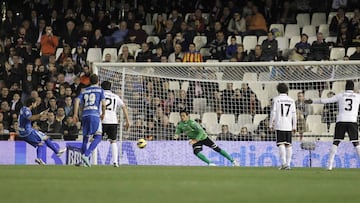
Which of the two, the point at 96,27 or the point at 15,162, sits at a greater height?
the point at 96,27

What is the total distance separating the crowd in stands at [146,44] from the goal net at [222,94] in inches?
1.4

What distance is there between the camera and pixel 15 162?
72.5ft

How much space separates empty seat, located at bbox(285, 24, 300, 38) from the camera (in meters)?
25.1

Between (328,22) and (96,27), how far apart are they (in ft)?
21.9

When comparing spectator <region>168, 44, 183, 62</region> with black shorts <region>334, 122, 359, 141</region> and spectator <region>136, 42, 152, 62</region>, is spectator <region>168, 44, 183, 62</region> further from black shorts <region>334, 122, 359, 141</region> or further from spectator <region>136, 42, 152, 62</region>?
black shorts <region>334, 122, 359, 141</region>

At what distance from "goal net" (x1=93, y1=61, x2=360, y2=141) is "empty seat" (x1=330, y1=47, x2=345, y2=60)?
1908 millimetres

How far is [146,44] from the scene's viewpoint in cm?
2450

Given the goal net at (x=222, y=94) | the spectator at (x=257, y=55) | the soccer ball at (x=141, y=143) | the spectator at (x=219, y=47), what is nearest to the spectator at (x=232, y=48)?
the spectator at (x=219, y=47)

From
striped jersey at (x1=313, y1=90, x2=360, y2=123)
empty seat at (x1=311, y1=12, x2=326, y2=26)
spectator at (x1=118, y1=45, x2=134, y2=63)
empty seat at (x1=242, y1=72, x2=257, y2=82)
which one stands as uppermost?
empty seat at (x1=311, y1=12, x2=326, y2=26)

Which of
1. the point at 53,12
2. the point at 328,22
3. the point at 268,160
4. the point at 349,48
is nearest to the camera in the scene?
the point at 268,160

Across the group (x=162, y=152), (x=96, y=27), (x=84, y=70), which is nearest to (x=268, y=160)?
(x=162, y=152)

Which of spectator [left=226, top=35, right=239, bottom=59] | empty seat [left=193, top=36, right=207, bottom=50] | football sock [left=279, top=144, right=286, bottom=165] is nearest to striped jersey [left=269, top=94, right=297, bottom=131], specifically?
football sock [left=279, top=144, right=286, bottom=165]

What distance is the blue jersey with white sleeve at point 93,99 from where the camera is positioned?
17.7 m

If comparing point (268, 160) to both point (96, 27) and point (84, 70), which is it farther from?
point (96, 27)
